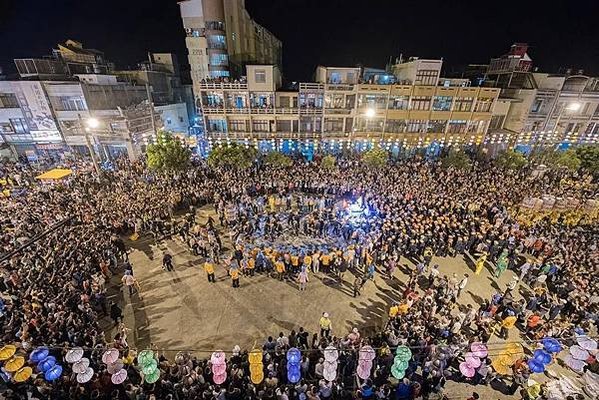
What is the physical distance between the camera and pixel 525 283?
50.9 feet

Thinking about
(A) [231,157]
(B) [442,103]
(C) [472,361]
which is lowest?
(C) [472,361]

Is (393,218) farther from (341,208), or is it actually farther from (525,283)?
(525,283)

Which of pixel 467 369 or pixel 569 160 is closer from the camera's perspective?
pixel 467 369

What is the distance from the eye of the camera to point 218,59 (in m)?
33.9

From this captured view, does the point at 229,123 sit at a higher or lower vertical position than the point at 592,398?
higher

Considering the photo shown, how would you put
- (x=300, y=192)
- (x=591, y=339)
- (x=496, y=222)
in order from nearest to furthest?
(x=591, y=339), (x=496, y=222), (x=300, y=192)

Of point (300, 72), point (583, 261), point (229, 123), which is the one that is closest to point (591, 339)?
point (583, 261)

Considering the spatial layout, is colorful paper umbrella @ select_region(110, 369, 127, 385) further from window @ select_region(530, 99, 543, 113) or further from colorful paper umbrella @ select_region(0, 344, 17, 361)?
window @ select_region(530, 99, 543, 113)

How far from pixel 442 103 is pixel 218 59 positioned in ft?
88.6

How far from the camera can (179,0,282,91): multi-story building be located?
3191 centimetres

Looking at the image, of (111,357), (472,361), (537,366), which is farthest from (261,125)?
(537,366)

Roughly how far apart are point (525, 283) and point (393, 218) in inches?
303

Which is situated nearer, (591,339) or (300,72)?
(591,339)

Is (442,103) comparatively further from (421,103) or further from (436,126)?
(436,126)
